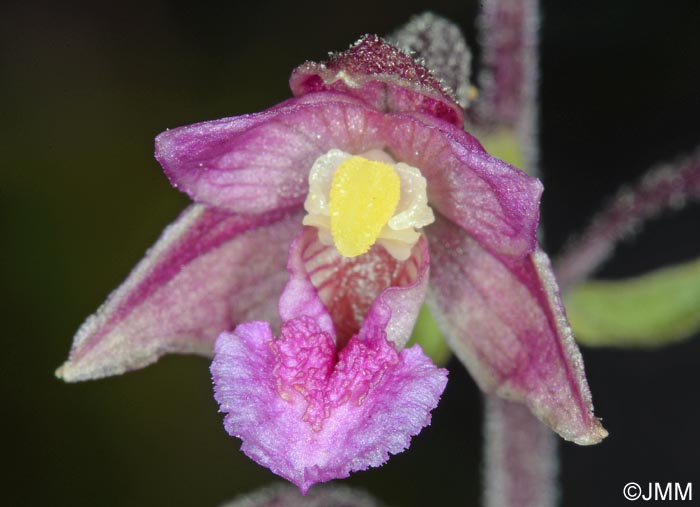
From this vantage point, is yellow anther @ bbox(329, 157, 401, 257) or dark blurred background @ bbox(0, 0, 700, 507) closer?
yellow anther @ bbox(329, 157, 401, 257)

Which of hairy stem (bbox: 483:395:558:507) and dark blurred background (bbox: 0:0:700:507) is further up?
dark blurred background (bbox: 0:0:700:507)

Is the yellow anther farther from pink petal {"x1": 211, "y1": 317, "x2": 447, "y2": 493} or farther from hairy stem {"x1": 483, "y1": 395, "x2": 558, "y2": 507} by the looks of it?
hairy stem {"x1": 483, "y1": 395, "x2": 558, "y2": 507}

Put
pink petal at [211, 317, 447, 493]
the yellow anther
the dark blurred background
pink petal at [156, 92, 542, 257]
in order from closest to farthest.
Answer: pink petal at [211, 317, 447, 493], pink petal at [156, 92, 542, 257], the yellow anther, the dark blurred background

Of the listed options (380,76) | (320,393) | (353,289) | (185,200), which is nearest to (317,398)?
(320,393)

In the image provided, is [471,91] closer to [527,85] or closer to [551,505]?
[527,85]

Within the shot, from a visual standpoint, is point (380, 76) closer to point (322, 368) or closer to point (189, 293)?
point (322, 368)

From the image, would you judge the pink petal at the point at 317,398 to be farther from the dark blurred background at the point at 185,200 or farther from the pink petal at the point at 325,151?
the dark blurred background at the point at 185,200

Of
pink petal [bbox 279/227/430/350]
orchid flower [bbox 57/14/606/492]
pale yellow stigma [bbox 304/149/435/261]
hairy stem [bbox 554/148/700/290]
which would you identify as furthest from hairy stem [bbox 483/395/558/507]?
pale yellow stigma [bbox 304/149/435/261]
